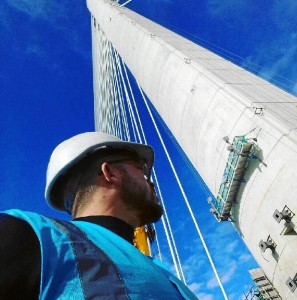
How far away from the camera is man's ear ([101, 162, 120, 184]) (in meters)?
2.58

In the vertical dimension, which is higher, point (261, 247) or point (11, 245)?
point (11, 245)

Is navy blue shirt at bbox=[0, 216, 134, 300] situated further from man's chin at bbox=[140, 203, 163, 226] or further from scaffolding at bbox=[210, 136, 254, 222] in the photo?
scaffolding at bbox=[210, 136, 254, 222]

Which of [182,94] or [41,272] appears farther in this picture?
[182,94]

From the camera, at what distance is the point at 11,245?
4.23 ft

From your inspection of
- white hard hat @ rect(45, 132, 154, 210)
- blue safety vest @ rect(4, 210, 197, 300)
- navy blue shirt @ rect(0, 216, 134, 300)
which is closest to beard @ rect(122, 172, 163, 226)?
white hard hat @ rect(45, 132, 154, 210)

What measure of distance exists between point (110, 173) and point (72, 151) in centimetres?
47

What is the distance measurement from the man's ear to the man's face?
0.06m

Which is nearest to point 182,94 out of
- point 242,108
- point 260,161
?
point 242,108

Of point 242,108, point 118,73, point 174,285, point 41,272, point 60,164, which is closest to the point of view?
point 41,272

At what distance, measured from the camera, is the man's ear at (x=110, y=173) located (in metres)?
2.58

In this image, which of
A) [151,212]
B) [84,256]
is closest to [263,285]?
[151,212]

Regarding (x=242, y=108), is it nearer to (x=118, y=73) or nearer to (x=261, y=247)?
(x=261, y=247)

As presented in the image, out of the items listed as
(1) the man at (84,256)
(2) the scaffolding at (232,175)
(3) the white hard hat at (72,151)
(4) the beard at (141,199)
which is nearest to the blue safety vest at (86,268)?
(1) the man at (84,256)

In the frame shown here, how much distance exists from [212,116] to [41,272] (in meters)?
14.5
